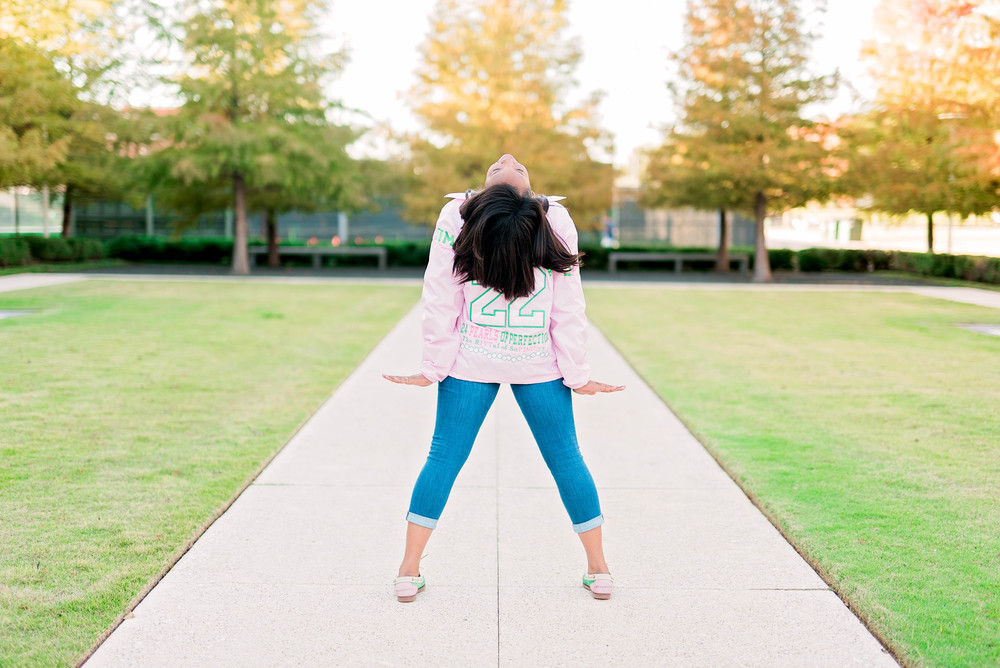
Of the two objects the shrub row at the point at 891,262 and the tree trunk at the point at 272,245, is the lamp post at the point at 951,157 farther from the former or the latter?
the tree trunk at the point at 272,245

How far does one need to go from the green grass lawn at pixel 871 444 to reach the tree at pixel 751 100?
31.0 ft

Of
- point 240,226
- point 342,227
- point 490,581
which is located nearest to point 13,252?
point 240,226

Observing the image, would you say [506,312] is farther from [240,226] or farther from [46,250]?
[46,250]

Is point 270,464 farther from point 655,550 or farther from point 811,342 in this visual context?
point 811,342

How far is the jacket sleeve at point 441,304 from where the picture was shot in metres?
3.35

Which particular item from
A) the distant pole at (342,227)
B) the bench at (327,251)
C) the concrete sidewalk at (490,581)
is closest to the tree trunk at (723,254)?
the bench at (327,251)

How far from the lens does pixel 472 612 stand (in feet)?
11.2

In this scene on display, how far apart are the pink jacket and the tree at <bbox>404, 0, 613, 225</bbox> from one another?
2085cm

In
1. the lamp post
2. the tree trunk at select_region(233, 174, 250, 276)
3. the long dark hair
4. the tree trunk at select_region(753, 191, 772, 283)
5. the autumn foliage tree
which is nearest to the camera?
the long dark hair

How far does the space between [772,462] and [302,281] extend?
57.9 feet

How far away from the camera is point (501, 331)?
11.1 ft

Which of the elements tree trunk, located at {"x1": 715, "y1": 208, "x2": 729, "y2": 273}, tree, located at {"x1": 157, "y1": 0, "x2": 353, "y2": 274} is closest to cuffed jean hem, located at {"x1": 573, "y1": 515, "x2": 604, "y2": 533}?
tree, located at {"x1": 157, "y1": 0, "x2": 353, "y2": 274}

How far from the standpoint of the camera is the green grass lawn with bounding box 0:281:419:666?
3592 millimetres

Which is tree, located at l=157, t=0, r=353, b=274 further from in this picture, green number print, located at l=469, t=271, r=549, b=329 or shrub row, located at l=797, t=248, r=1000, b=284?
green number print, located at l=469, t=271, r=549, b=329
